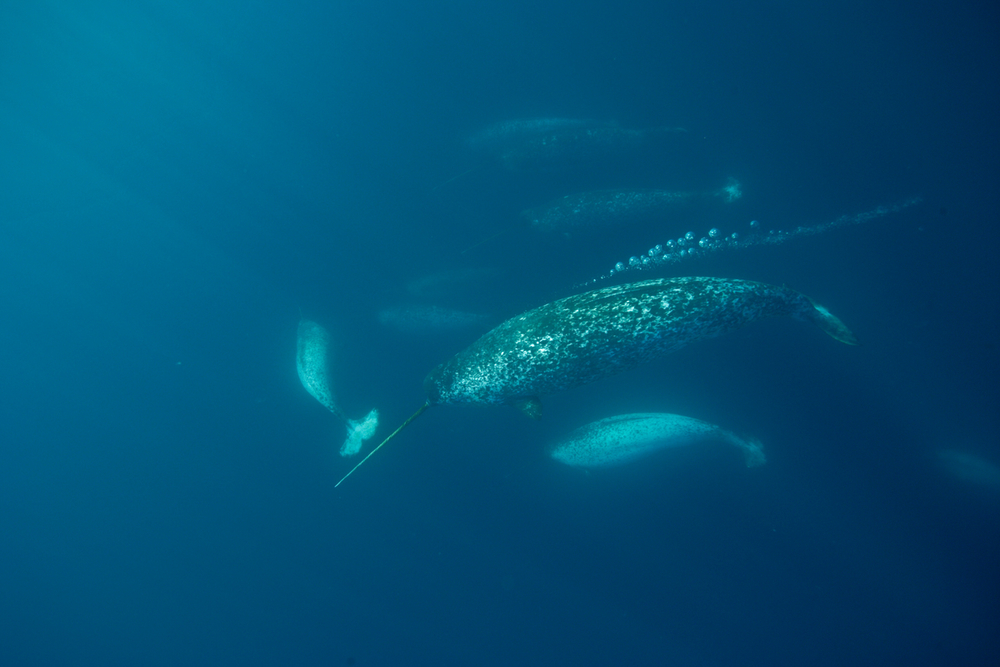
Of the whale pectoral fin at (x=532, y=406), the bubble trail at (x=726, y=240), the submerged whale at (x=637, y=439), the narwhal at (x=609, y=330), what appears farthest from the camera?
the bubble trail at (x=726, y=240)

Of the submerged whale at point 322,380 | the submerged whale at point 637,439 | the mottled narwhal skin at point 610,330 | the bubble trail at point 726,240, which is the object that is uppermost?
the bubble trail at point 726,240

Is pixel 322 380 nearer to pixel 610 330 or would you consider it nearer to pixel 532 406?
pixel 532 406

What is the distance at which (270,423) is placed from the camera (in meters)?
10.5

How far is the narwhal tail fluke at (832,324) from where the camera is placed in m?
6.07

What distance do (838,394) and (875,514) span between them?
236 centimetres

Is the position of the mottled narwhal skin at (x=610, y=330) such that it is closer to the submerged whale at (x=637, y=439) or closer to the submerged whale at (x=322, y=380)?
the submerged whale at (x=637, y=439)

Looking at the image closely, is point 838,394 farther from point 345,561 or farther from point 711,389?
point 345,561

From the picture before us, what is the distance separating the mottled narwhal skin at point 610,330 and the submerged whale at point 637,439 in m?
2.20

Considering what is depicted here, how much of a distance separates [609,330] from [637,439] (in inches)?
126

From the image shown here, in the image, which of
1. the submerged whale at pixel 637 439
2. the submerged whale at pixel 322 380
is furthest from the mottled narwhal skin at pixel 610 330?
the submerged whale at pixel 322 380

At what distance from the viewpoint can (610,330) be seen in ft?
16.8

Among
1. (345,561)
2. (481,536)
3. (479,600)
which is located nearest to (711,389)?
(481,536)

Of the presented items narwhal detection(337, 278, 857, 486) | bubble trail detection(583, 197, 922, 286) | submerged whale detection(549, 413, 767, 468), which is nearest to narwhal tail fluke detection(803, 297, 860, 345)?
narwhal detection(337, 278, 857, 486)

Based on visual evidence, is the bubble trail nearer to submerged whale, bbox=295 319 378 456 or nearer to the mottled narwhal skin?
the mottled narwhal skin
